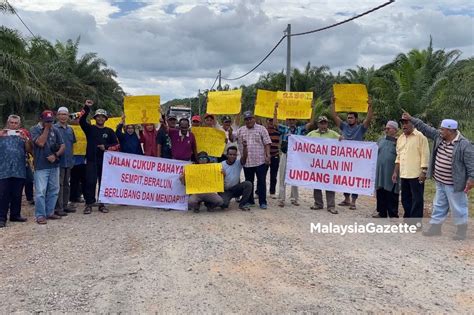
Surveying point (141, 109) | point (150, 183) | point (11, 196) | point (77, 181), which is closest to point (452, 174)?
point (150, 183)

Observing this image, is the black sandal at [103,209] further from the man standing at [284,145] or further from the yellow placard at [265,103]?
the yellow placard at [265,103]

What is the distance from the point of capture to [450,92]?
16.6 m

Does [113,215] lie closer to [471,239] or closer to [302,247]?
[302,247]

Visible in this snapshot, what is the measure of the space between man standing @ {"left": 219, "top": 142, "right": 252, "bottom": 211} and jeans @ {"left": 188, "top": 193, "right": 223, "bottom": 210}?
0.16 metres

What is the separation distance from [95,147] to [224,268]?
427cm

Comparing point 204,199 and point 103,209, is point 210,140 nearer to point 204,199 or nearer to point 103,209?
point 204,199

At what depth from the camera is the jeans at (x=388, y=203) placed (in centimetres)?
853

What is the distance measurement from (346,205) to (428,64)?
626 inches

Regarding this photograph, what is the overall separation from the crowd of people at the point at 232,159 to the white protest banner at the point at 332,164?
0.21m

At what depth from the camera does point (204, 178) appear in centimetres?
872

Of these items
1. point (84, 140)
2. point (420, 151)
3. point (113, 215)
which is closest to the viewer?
point (420, 151)

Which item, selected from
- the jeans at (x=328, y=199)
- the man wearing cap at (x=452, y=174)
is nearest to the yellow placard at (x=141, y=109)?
the jeans at (x=328, y=199)

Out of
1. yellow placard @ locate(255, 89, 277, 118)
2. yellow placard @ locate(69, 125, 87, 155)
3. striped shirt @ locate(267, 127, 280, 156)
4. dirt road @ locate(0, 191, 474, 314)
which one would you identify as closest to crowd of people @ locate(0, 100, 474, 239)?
striped shirt @ locate(267, 127, 280, 156)

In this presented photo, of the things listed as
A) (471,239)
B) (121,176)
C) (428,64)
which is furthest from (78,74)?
(471,239)
